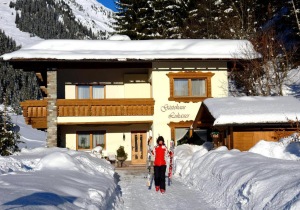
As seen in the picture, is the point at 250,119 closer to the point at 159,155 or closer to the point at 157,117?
the point at 159,155

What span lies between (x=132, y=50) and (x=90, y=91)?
11.7 feet

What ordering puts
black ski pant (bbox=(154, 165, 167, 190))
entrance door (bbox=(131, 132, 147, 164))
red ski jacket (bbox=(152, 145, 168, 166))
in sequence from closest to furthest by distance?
black ski pant (bbox=(154, 165, 167, 190))
red ski jacket (bbox=(152, 145, 168, 166))
entrance door (bbox=(131, 132, 147, 164))

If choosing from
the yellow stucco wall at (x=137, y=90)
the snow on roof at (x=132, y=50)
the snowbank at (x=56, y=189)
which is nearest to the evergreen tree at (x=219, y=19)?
the snow on roof at (x=132, y=50)

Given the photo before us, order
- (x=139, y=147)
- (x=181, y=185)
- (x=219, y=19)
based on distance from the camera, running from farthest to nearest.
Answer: (x=219, y=19) < (x=139, y=147) < (x=181, y=185)

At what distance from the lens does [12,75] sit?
109 meters

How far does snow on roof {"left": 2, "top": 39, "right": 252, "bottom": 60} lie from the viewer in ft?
75.1

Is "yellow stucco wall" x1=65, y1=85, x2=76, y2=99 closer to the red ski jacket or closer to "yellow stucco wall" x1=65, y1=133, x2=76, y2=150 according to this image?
"yellow stucco wall" x1=65, y1=133, x2=76, y2=150

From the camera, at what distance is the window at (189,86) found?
942 inches

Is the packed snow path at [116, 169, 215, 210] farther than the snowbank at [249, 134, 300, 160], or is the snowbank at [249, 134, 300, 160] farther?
the snowbank at [249, 134, 300, 160]

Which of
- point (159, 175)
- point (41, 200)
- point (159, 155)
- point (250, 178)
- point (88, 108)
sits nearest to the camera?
point (41, 200)

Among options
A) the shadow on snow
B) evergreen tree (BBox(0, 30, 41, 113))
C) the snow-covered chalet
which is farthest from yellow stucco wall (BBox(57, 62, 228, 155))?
evergreen tree (BBox(0, 30, 41, 113))

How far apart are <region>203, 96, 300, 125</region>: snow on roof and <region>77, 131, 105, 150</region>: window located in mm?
8410

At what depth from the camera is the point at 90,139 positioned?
2491 centimetres

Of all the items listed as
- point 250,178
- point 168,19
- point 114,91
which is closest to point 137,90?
point 114,91
